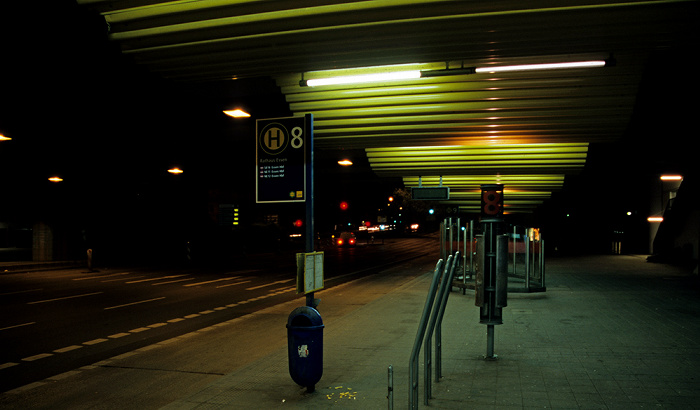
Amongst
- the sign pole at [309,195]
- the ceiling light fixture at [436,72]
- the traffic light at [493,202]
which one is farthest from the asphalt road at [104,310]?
the traffic light at [493,202]

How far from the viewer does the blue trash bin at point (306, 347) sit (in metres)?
5.62

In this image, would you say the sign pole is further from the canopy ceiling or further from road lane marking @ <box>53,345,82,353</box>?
road lane marking @ <box>53,345,82,353</box>

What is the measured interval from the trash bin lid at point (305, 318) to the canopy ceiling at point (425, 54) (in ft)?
12.0

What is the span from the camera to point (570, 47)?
753 centimetres

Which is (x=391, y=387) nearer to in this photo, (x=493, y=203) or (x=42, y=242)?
(x=493, y=203)

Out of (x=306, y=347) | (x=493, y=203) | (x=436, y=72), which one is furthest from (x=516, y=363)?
(x=493, y=203)

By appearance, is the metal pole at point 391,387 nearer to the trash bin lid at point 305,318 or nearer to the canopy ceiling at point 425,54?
the trash bin lid at point 305,318

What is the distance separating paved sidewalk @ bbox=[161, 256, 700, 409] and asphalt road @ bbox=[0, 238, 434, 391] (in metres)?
3.13

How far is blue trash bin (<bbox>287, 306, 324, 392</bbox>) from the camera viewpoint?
18.5ft

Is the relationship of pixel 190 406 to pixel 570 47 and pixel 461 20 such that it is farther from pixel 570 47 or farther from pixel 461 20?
pixel 570 47

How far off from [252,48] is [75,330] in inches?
257

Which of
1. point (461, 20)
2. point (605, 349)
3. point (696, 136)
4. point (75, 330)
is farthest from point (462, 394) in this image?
point (696, 136)

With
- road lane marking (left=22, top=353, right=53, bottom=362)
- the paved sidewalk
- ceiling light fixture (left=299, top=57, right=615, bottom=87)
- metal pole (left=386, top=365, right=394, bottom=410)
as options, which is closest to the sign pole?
the paved sidewalk

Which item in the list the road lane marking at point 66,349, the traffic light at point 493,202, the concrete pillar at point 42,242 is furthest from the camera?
the concrete pillar at point 42,242
